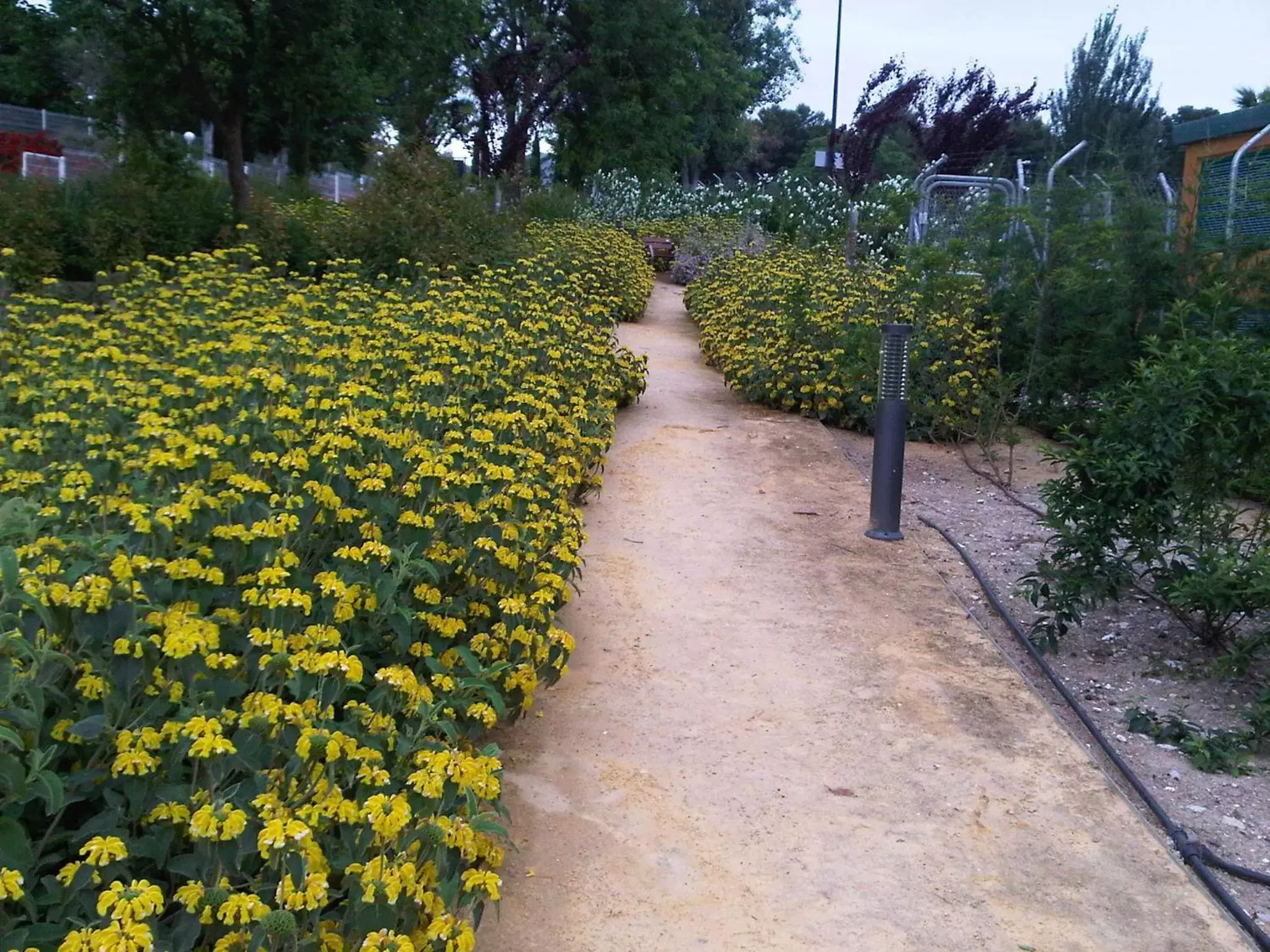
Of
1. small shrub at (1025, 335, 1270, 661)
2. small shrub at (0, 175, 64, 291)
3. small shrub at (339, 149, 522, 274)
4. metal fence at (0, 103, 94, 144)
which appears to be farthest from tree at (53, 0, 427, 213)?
metal fence at (0, 103, 94, 144)

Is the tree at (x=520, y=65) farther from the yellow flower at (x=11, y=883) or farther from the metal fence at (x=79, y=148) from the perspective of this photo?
the yellow flower at (x=11, y=883)

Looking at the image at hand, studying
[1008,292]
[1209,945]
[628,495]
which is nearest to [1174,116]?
[1008,292]

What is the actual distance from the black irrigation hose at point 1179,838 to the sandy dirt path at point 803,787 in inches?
2.7

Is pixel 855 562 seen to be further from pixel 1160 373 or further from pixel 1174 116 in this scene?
pixel 1174 116

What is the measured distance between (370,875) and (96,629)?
699mm

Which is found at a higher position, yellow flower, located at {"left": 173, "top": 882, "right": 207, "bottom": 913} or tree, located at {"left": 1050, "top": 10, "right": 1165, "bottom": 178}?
tree, located at {"left": 1050, "top": 10, "right": 1165, "bottom": 178}

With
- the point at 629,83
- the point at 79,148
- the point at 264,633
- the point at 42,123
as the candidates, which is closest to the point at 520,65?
the point at 629,83

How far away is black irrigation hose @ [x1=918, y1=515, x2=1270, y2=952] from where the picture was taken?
3.19 meters

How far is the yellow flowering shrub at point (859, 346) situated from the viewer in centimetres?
898

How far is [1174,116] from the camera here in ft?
139

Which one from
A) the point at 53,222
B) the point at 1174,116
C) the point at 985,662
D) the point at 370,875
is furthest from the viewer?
the point at 1174,116

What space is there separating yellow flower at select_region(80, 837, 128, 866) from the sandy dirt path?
0.96 meters

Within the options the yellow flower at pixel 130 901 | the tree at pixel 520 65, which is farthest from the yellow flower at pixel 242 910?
the tree at pixel 520 65

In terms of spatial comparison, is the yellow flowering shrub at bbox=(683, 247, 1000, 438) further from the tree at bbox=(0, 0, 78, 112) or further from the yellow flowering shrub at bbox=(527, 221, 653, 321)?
the tree at bbox=(0, 0, 78, 112)
